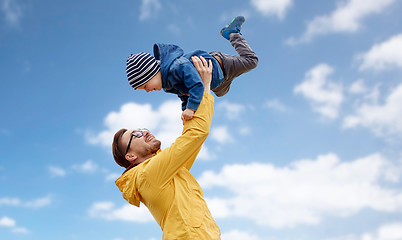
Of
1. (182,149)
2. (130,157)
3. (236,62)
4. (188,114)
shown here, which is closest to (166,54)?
(188,114)

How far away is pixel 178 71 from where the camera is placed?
166 inches

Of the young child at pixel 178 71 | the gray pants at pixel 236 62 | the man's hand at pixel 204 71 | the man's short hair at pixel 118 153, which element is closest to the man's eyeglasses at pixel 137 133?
the man's short hair at pixel 118 153

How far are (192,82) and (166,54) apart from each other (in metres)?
0.57

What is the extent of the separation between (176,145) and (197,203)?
0.65 metres

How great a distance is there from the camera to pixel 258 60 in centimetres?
514

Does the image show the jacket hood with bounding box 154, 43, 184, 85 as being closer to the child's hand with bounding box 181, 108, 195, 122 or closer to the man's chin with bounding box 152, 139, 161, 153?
the child's hand with bounding box 181, 108, 195, 122

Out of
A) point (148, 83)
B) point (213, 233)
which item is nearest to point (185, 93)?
point (148, 83)

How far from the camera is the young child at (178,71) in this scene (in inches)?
160

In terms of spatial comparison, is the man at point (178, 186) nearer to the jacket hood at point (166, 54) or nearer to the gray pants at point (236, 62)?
the jacket hood at point (166, 54)

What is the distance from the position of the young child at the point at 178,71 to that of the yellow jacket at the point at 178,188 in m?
0.17

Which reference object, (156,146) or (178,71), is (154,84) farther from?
(156,146)

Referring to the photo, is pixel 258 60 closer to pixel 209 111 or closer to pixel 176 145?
pixel 209 111

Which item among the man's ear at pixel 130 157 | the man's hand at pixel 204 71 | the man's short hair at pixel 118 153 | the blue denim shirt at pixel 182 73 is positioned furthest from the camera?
the man's short hair at pixel 118 153

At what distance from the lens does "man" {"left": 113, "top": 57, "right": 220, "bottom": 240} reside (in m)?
3.92
